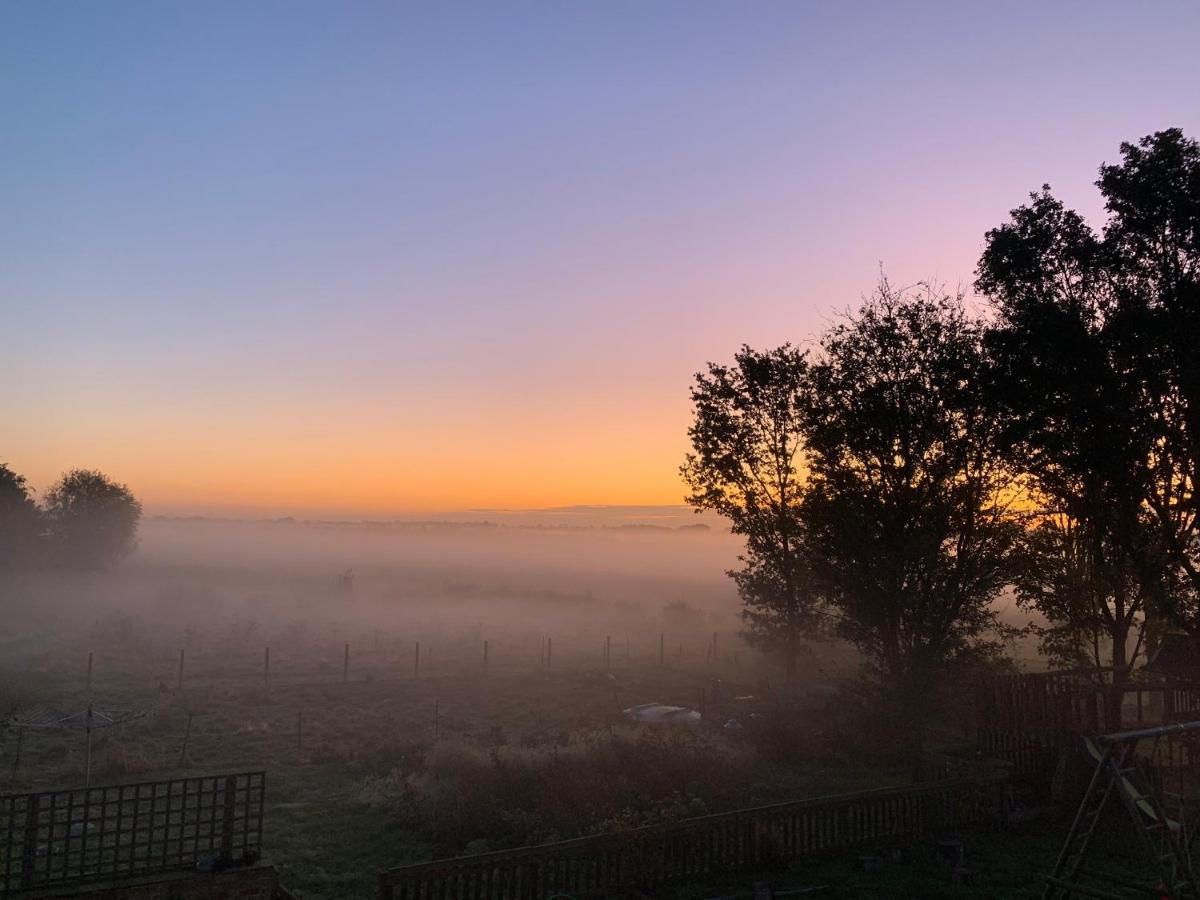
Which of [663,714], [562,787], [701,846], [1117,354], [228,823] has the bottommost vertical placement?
[663,714]

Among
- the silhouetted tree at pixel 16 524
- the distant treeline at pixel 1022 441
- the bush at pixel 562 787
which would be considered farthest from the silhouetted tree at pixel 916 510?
the silhouetted tree at pixel 16 524

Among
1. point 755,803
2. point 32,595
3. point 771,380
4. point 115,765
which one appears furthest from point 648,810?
point 32,595

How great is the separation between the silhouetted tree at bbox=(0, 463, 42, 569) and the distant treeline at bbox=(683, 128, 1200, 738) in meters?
68.7

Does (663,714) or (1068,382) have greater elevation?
(1068,382)

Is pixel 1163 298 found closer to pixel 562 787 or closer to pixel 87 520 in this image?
pixel 562 787

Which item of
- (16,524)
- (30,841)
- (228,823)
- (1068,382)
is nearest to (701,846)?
(228,823)

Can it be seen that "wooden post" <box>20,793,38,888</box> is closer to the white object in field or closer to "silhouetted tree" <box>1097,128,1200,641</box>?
the white object in field

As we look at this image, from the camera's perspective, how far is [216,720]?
26188 millimetres

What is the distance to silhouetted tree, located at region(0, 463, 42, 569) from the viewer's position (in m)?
63.9

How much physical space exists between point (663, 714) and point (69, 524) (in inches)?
2650

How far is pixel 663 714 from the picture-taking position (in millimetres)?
27484

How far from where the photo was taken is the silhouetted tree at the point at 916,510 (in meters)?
20.6

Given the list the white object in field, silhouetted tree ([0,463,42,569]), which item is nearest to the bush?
the white object in field

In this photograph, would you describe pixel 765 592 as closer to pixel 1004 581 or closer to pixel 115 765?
pixel 1004 581
